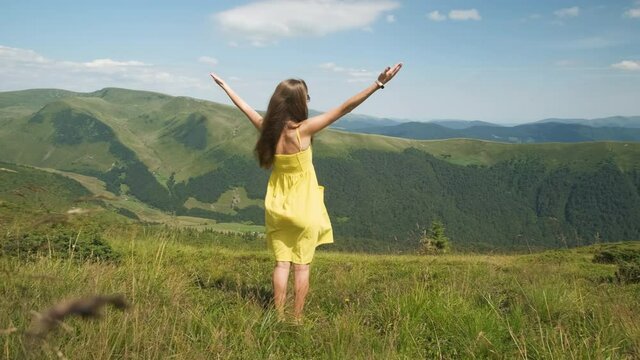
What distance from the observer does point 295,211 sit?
219 inches

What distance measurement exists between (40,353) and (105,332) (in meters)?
0.45

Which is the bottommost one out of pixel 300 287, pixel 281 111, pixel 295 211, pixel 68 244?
pixel 68 244

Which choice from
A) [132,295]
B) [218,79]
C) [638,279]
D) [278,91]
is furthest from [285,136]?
[638,279]

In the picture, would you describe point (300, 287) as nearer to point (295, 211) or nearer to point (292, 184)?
point (295, 211)

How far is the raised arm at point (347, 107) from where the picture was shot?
16.9 feet

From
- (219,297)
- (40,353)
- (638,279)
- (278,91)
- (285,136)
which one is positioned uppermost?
(278,91)

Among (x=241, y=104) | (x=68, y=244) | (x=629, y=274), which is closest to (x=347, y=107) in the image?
(x=241, y=104)

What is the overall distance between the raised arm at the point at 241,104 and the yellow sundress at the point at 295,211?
0.75 m

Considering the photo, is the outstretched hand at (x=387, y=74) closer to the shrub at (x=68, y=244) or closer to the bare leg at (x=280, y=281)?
the bare leg at (x=280, y=281)

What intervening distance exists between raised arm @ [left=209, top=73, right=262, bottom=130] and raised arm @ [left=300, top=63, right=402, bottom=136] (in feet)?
2.47

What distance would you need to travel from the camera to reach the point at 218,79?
7047mm

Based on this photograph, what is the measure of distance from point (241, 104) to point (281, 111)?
123 centimetres

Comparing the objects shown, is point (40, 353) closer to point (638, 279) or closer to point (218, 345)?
point (218, 345)

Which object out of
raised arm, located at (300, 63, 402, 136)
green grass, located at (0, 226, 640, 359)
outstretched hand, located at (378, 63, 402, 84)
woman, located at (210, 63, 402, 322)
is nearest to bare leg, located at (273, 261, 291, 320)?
woman, located at (210, 63, 402, 322)
